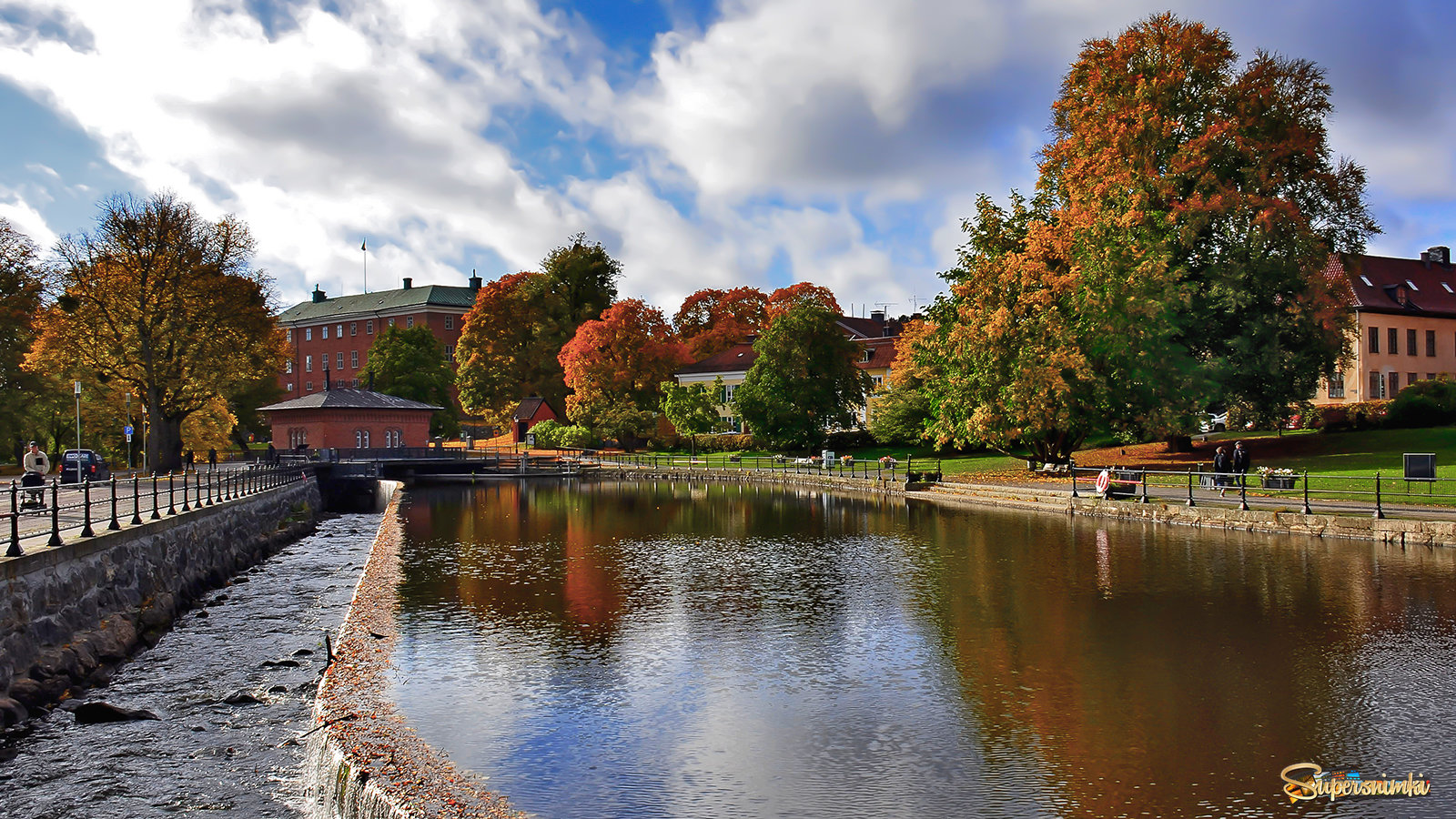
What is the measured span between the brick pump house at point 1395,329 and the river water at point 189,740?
197ft

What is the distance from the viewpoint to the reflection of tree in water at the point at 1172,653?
9.05 m

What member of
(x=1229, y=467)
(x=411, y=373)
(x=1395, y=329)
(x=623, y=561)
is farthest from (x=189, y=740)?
(x=411, y=373)

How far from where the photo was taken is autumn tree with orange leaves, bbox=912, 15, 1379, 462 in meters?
39.3

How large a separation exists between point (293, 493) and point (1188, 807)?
4147cm

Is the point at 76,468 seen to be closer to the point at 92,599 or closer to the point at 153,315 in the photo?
the point at 153,315

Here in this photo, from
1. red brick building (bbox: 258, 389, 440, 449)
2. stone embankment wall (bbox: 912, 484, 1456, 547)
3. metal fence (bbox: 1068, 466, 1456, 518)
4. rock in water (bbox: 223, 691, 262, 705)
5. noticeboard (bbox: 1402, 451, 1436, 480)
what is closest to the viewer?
rock in water (bbox: 223, 691, 262, 705)

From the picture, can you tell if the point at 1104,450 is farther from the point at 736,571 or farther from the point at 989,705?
the point at 989,705

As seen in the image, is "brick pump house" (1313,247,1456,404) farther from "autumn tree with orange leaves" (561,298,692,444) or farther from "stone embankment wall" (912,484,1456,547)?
"autumn tree with orange leaves" (561,298,692,444)

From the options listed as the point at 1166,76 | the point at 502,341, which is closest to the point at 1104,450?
the point at 1166,76

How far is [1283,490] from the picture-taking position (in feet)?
95.3

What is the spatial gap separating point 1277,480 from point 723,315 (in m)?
72.4

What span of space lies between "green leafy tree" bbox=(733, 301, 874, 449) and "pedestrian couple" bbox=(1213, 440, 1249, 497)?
3204cm

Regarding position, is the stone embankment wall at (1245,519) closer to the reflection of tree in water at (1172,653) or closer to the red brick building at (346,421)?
the reflection of tree in water at (1172,653)

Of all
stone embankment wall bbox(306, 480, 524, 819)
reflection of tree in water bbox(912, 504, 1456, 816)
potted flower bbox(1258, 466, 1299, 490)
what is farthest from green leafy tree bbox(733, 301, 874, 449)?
stone embankment wall bbox(306, 480, 524, 819)
